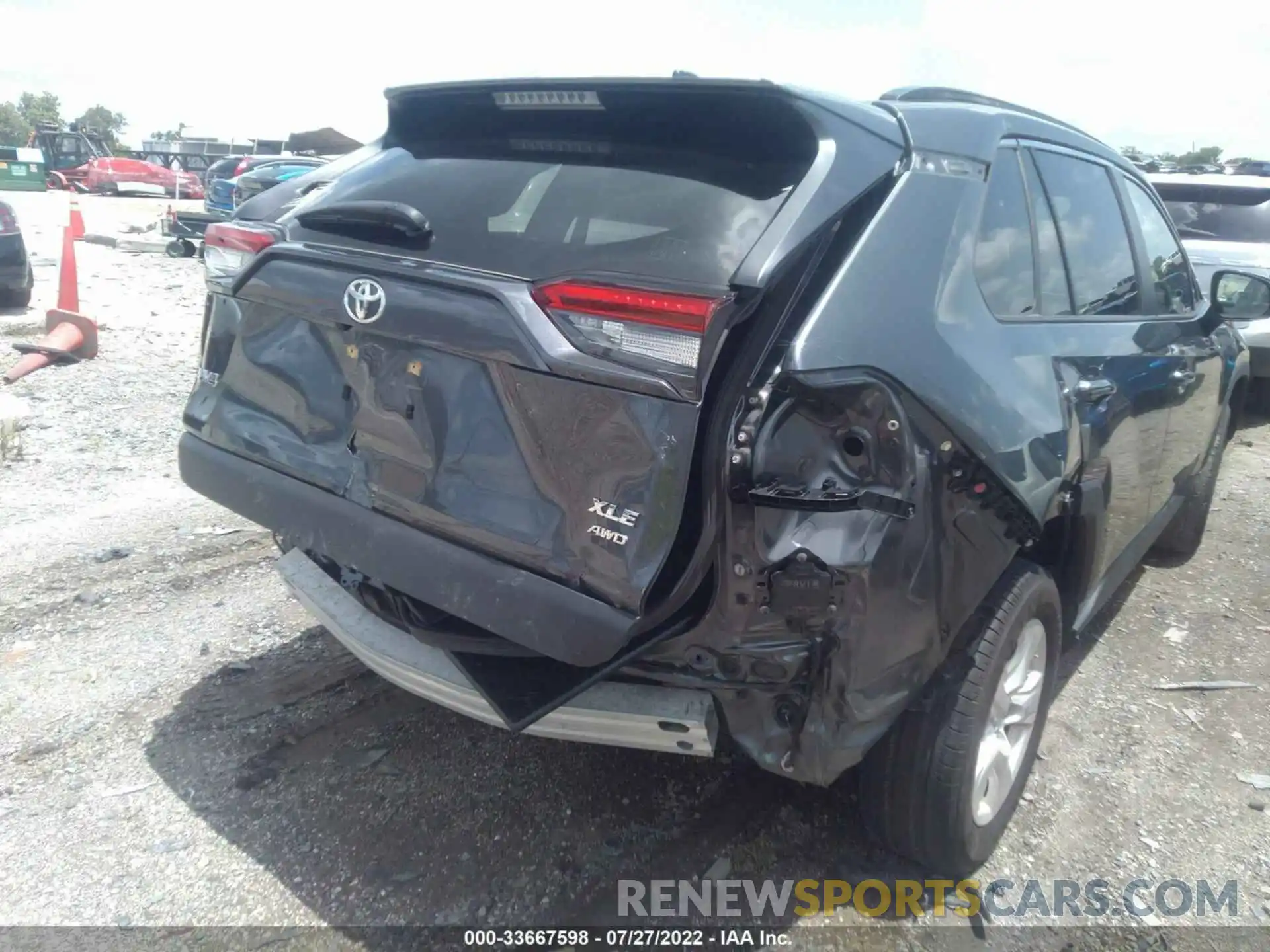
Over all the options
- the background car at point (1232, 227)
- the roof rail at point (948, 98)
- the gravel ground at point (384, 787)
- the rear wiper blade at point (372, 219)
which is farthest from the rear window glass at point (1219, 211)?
the rear wiper blade at point (372, 219)

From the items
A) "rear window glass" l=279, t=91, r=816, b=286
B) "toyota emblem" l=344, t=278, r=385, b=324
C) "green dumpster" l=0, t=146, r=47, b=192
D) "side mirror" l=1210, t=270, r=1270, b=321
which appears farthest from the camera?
"green dumpster" l=0, t=146, r=47, b=192

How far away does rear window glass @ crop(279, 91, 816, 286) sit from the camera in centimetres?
222

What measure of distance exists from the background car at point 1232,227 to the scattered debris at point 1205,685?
5.02 meters

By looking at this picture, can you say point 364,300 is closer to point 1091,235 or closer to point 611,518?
point 611,518

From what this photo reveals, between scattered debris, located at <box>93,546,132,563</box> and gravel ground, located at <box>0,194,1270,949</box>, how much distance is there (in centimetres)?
2

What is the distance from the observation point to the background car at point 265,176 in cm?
1797

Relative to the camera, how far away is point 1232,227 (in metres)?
8.86

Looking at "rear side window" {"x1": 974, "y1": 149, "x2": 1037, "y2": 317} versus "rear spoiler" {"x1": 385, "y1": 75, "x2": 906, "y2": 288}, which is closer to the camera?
"rear spoiler" {"x1": 385, "y1": 75, "x2": 906, "y2": 288}

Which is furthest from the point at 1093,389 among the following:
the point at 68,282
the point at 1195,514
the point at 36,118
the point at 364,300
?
the point at 36,118

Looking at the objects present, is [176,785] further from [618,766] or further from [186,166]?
[186,166]

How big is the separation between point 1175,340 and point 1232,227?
6.23 meters

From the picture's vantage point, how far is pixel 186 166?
133ft

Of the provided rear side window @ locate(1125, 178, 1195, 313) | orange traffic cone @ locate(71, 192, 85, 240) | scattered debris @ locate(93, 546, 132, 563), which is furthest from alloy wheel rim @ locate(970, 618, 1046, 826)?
orange traffic cone @ locate(71, 192, 85, 240)

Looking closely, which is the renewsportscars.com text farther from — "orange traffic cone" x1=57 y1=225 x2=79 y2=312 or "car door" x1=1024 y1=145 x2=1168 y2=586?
"orange traffic cone" x1=57 y1=225 x2=79 y2=312
